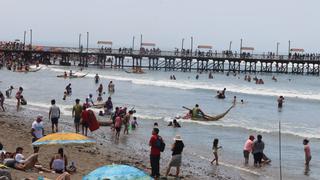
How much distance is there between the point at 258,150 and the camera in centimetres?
1653

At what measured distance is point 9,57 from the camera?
71312 mm

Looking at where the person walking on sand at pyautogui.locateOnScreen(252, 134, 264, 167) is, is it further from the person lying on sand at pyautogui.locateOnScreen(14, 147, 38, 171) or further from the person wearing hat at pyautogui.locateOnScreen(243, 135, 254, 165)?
the person lying on sand at pyautogui.locateOnScreen(14, 147, 38, 171)

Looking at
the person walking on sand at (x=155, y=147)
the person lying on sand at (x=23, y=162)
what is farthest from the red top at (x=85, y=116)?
the person lying on sand at (x=23, y=162)

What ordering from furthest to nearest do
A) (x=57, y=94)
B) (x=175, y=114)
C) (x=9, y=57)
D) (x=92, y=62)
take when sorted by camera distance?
(x=92, y=62)
(x=9, y=57)
(x=57, y=94)
(x=175, y=114)

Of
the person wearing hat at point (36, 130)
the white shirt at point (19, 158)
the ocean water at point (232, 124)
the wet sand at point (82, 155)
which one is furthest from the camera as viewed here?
the ocean water at point (232, 124)

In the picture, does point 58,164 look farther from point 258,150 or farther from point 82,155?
point 258,150

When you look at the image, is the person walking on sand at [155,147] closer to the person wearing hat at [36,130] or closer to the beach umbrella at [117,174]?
the beach umbrella at [117,174]

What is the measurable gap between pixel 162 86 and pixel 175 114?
82.0 ft

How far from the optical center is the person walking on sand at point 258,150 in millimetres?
16578

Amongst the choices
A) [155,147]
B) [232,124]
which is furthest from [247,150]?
[232,124]

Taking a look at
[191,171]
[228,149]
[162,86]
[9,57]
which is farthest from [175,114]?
[9,57]

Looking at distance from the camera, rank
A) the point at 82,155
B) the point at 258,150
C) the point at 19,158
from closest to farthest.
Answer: the point at 19,158, the point at 82,155, the point at 258,150

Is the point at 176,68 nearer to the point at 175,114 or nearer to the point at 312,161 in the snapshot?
the point at 175,114

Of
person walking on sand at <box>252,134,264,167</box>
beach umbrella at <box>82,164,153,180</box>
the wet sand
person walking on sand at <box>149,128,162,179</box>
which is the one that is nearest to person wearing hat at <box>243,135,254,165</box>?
person walking on sand at <box>252,134,264,167</box>
